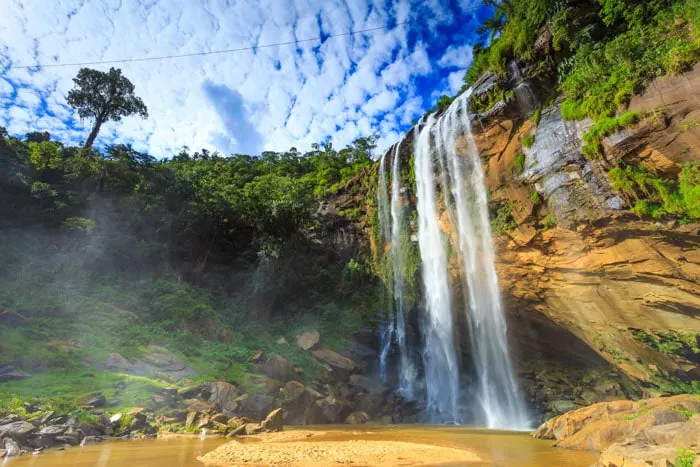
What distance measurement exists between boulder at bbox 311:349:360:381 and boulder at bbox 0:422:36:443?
42.0 feet

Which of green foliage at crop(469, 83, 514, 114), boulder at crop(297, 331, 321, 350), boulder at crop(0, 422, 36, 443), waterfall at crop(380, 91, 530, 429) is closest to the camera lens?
boulder at crop(0, 422, 36, 443)

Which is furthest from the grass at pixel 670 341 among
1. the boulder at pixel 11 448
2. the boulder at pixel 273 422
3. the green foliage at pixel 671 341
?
the boulder at pixel 11 448

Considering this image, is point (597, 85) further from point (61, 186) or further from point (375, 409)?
point (61, 186)

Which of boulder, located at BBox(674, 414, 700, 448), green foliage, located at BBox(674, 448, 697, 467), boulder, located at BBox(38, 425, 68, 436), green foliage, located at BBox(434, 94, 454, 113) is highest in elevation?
green foliage, located at BBox(434, 94, 454, 113)

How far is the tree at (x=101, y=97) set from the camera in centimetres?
2962

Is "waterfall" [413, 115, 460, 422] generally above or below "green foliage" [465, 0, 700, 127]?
below

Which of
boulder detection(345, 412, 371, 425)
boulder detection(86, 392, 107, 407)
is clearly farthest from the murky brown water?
boulder detection(345, 412, 371, 425)

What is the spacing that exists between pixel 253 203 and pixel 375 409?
56.6ft

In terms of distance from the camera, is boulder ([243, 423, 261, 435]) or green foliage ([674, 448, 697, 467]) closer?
green foliage ([674, 448, 697, 467])

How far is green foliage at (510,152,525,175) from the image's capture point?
16.0 metres

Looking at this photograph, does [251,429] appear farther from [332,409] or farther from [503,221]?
[503,221]

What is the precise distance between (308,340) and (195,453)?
1316cm

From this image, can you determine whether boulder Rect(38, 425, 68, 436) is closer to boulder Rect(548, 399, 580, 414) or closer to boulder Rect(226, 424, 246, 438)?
boulder Rect(226, 424, 246, 438)

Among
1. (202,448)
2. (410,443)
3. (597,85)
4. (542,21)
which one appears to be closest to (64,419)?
(202,448)
